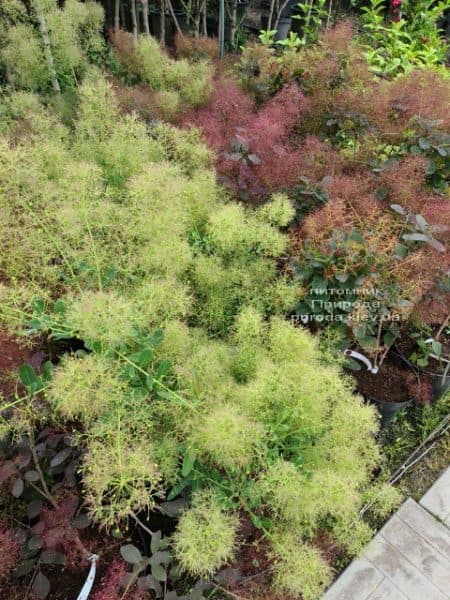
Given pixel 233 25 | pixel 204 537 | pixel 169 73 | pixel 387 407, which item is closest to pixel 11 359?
pixel 204 537

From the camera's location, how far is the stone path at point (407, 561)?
1.61 metres

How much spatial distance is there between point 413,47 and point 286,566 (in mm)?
3637

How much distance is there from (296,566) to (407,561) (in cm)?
75

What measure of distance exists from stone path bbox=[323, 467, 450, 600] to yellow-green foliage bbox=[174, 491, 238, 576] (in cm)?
70

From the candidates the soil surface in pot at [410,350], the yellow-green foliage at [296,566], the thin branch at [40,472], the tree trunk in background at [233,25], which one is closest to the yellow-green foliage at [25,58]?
the tree trunk in background at [233,25]

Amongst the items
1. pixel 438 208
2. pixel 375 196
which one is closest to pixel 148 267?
pixel 375 196

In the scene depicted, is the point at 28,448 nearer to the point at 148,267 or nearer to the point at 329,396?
the point at 148,267

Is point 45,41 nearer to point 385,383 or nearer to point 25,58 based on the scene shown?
point 25,58

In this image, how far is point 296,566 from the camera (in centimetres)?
120

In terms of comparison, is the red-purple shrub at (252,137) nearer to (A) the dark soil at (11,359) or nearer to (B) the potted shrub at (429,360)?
(B) the potted shrub at (429,360)

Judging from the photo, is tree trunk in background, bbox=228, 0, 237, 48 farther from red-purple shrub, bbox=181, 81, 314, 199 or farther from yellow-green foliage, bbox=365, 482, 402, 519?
yellow-green foliage, bbox=365, 482, 402, 519

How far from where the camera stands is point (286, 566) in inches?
47.4

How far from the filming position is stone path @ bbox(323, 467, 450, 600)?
161 cm

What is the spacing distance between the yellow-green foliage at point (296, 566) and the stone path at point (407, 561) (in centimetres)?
42
